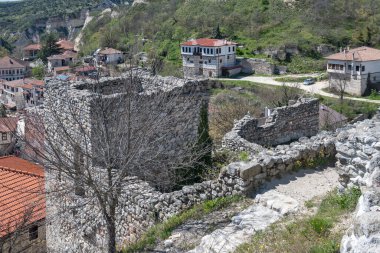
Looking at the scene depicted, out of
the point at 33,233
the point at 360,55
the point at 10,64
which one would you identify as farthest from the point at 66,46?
the point at 33,233

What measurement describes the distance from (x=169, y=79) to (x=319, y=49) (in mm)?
51701

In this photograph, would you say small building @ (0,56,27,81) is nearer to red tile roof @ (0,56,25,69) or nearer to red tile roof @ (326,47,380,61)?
red tile roof @ (0,56,25,69)

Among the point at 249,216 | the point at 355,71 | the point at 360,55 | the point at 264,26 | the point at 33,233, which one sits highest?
the point at 264,26

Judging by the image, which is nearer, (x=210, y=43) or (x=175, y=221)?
(x=175, y=221)

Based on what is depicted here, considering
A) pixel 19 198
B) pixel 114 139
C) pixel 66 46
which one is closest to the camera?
pixel 114 139

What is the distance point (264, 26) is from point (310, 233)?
6449 cm

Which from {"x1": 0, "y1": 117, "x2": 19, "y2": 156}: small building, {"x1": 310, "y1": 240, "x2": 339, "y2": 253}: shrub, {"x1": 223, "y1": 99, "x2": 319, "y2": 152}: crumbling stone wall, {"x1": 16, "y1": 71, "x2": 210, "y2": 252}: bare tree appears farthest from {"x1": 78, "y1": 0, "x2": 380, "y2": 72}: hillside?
{"x1": 310, "y1": 240, "x2": 339, "y2": 253}: shrub

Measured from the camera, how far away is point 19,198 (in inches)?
498

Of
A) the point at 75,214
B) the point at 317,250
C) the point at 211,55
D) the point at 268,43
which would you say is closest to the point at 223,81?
the point at 211,55

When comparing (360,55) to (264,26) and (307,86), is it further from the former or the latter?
(264,26)

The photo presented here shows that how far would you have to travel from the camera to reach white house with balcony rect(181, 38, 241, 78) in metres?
58.2

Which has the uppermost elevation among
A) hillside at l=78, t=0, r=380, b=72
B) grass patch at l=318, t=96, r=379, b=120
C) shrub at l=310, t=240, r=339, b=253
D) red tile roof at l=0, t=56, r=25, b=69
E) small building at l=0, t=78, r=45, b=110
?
hillside at l=78, t=0, r=380, b=72

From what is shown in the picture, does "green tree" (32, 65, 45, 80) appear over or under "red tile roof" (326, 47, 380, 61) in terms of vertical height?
under

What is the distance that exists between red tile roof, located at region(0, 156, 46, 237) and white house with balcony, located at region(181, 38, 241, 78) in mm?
43303
